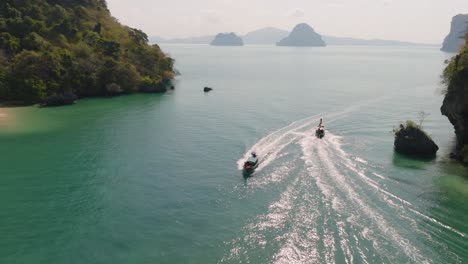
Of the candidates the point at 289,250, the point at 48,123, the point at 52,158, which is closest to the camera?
the point at 289,250

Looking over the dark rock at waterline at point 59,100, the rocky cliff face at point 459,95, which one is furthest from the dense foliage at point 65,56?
the rocky cliff face at point 459,95

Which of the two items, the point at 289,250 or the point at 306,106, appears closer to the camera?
the point at 289,250

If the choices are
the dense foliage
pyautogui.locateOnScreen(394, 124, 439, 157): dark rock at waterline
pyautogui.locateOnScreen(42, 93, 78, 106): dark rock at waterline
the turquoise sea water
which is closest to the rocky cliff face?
pyautogui.locateOnScreen(394, 124, 439, 157): dark rock at waterline

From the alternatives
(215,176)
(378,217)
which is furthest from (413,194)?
(215,176)

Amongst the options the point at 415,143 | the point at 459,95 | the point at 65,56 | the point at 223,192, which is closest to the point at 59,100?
the point at 65,56

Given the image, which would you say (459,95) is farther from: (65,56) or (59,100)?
(65,56)

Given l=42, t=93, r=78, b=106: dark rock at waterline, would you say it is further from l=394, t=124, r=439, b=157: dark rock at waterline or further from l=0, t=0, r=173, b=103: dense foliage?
l=394, t=124, r=439, b=157: dark rock at waterline

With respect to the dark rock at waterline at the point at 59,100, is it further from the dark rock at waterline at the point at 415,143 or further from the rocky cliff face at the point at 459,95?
the rocky cliff face at the point at 459,95

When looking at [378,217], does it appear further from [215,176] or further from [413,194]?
[215,176]
